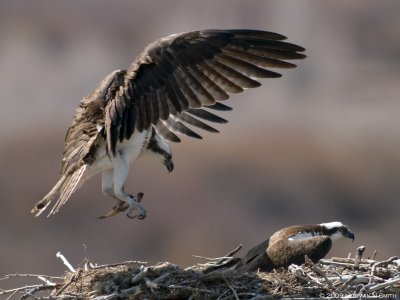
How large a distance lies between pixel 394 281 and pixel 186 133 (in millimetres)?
2425

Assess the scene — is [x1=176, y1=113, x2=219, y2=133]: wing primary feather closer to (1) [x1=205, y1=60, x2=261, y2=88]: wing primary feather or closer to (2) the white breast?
(2) the white breast

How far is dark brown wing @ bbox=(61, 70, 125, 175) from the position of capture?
11.6 m

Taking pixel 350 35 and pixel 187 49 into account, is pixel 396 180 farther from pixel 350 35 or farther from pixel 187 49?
pixel 187 49

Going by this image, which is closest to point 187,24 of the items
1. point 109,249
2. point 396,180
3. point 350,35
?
point 350,35

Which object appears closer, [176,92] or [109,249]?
[176,92]

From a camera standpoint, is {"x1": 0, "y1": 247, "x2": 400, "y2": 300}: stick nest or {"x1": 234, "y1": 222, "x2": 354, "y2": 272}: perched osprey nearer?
{"x1": 0, "y1": 247, "x2": 400, "y2": 300}: stick nest

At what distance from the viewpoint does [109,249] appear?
23.1 m

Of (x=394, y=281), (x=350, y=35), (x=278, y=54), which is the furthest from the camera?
(x=350, y=35)

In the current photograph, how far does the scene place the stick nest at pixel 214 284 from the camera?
10445 millimetres

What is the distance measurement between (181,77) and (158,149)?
0.82 metres

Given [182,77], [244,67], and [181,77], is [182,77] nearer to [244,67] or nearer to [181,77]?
[181,77]

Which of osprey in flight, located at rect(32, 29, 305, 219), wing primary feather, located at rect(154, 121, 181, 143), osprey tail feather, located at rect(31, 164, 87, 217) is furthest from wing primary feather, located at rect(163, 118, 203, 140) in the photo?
osprey tail feather, located at rect(31, 164, 87, 217)

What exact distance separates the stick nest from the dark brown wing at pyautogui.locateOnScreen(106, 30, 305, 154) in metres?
1.09

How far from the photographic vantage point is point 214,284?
10.6m
